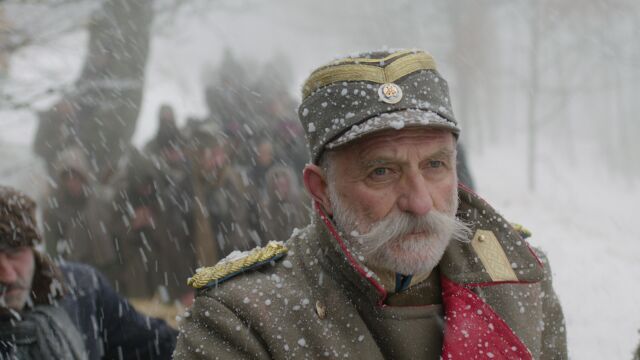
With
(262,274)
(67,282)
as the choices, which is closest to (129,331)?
(67,282)

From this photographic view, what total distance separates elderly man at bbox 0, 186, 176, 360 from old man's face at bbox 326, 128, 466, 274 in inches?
68.6

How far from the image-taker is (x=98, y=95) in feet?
18.0

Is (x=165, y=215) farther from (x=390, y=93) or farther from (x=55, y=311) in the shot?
(x=390, y=93)

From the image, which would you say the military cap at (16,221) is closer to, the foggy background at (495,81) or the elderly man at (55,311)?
the elderly man at (55,311)

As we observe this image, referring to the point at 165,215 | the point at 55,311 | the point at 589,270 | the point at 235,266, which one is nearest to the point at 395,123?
the point at 235,266

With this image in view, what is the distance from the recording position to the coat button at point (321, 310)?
2096 mm

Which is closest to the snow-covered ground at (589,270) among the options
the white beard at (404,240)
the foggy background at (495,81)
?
the foggy background at (495,81)

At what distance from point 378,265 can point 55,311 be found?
1.86 meters

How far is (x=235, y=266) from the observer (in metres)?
2.27

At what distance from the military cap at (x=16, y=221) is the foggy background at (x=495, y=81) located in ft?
3.78

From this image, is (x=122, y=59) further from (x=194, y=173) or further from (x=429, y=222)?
(x=429, y=222)

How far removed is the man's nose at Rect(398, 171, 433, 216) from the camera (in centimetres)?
197

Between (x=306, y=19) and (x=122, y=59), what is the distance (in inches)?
1090

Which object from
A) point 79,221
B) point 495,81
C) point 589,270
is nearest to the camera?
point 79,221
